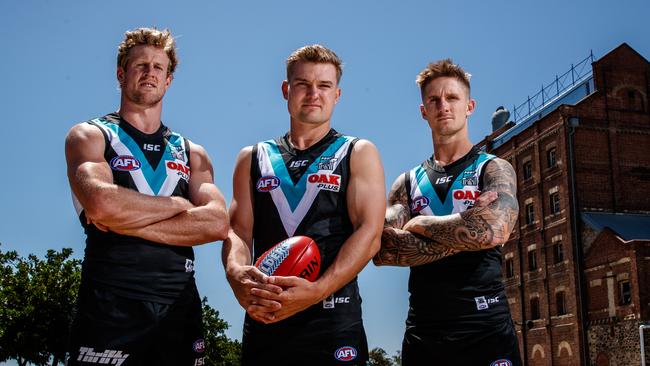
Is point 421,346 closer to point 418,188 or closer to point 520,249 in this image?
point 418,188

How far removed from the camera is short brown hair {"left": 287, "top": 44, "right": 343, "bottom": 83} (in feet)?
18.5

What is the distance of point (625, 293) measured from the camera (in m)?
37.9

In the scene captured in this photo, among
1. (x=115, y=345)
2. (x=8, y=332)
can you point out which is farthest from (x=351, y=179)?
(x=8, y=332)

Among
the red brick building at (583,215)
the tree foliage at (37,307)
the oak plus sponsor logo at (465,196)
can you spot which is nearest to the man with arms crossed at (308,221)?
the oak plus sponsor logo at (465,196)

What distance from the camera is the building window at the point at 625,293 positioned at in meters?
37.5

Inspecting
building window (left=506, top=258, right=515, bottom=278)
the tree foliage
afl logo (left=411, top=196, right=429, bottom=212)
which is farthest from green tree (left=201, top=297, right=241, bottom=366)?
afl logo (left=411, top=196, right=429, bottom=212)

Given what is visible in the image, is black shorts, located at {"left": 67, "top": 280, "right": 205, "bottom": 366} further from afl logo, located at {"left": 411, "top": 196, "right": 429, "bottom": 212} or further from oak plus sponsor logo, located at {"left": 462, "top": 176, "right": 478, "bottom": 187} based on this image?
oak plus sponsor logo, located at {"left": 462, "top": 176, "right": 478, "bottom": 187}

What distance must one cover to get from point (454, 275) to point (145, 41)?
132 inches

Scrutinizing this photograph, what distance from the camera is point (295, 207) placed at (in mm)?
5484

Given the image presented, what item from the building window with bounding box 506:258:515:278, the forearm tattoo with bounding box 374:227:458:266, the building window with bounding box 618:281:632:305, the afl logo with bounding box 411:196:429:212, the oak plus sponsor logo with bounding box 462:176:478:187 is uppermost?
the building window with bounding box 506:258:515:278

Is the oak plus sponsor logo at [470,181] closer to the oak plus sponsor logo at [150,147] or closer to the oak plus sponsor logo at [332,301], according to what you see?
the oak plus sponsor logo at [332,301]

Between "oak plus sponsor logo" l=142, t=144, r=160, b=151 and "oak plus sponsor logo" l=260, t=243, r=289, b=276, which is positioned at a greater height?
"oak plus sponsor logo" l=142, t=144, r=160, b=151

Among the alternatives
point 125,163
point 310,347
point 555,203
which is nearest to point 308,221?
point 310,347

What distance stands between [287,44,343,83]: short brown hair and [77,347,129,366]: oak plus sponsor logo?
101 inches
